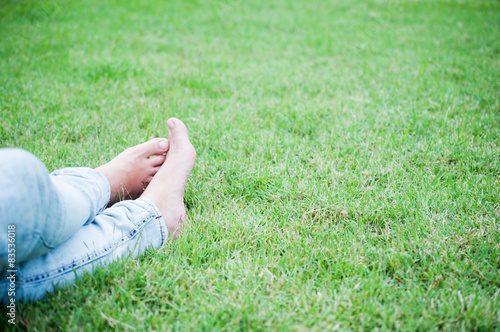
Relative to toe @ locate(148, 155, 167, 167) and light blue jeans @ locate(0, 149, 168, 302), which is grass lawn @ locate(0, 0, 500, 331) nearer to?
light blue jeans @ locate(0, 149, 168, 302)

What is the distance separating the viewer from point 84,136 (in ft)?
7.69

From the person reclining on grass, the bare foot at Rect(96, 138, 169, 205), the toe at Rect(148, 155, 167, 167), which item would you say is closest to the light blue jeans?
the person reclining on grass

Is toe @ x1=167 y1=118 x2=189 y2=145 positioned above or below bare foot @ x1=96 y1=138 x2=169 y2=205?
above

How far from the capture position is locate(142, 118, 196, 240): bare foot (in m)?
1.55

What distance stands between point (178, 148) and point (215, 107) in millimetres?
988

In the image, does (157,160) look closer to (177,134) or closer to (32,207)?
(177,134)

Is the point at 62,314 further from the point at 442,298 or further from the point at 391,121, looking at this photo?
the point at 391,121

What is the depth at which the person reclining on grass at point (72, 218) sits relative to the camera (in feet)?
3.41

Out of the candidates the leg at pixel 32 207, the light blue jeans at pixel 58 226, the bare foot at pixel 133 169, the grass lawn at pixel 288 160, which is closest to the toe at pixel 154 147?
the bare foot at pixel 133 169

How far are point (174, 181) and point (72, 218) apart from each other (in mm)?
564

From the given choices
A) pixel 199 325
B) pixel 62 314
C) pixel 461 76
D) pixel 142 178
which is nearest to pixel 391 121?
pixel 461 76

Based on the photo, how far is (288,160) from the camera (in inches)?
81.4

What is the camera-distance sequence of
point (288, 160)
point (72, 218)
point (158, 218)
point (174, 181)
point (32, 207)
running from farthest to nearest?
point (288, 160) < point (174, 181) < point (158, 218) < point (72, 218) < point (32, 207)

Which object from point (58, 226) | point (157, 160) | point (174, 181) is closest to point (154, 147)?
point (157, 160)
